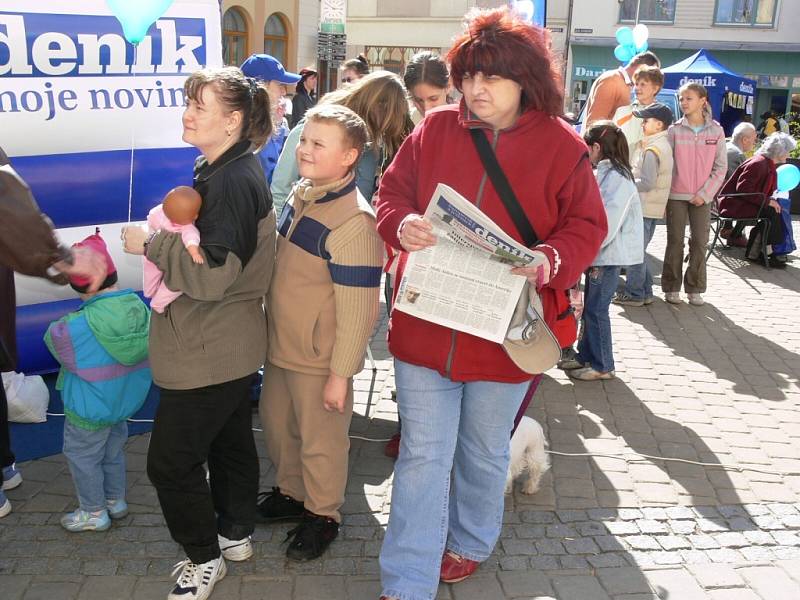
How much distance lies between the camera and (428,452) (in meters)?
2.94

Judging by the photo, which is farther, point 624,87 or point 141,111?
point 624,87

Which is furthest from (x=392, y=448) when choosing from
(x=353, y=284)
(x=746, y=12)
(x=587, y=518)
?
(x=746, y=12)

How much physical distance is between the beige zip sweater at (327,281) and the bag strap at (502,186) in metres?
0.52

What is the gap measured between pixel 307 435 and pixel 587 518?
1373 mm

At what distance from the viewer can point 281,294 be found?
3.15m

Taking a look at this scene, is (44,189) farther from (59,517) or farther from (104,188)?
(59,517)

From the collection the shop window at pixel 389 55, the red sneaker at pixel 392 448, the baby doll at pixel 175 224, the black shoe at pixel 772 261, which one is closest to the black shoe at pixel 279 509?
the red sneaker at pixel 392 448

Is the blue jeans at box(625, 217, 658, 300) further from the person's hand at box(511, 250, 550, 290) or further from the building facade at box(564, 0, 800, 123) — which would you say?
the building facade at box(564, 0, 800, 123)

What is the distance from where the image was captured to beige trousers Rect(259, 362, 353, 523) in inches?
128

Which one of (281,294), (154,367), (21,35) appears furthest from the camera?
(21,35)

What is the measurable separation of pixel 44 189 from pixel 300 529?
2450 millimetres

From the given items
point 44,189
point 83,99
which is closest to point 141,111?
point 83,99

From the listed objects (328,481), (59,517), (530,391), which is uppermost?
(530,391)

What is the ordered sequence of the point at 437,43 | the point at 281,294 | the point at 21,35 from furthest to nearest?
the point at 437,43
the point at 21,35
the point at 281,294
